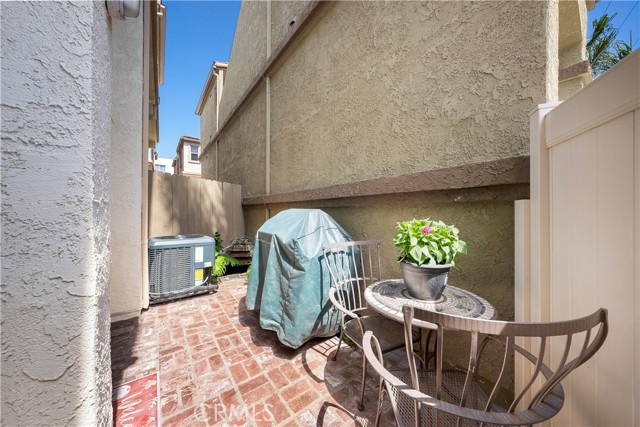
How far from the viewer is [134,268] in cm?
307

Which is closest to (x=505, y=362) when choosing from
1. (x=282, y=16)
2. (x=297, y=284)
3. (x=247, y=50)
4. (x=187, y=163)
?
(x=297, y=284)

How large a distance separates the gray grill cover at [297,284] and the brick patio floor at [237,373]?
0.91 ft

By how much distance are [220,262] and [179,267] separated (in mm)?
1109

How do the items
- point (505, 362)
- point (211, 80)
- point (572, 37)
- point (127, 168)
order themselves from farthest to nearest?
point (211, 80)
point (127, 168)
point (572, 37)
point (505, 362)

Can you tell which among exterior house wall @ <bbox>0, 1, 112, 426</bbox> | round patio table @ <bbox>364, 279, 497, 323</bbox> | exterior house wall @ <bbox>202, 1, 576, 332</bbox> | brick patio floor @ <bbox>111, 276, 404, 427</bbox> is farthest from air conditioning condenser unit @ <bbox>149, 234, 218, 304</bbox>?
round patio table @ <bbox>364, 279, 497, 323</bbox>

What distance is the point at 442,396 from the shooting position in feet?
4.38

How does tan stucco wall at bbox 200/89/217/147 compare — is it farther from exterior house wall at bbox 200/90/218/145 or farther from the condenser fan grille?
the condenser fan grille

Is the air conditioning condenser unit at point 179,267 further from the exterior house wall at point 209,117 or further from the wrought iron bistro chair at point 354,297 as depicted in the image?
the exterior house wall at point 209,117

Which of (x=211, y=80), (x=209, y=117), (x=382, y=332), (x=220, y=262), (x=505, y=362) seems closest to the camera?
(x=505, y=362)

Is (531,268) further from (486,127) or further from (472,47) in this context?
(472,47)

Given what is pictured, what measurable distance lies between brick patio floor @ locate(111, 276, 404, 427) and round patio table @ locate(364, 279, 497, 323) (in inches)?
34.7

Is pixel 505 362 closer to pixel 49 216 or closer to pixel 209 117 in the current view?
pixel 49 216

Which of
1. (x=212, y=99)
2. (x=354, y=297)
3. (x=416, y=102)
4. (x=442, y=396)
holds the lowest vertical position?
(x=442, y=396)

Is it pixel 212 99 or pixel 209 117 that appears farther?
pixel 209 117
